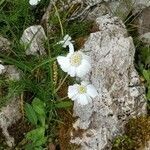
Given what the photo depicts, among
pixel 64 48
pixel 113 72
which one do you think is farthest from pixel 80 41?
pixel 113 72

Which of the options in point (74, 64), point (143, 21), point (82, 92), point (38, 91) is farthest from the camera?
point (143, 21)

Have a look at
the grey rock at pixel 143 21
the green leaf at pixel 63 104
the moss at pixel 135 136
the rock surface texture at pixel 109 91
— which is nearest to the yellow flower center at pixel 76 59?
the rock surface texture at pixel 109 91

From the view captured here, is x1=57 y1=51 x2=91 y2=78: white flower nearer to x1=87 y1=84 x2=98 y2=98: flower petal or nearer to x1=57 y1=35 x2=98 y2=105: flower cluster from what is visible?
x1=57 y1=35 x2=98 y2=105: flower cluster

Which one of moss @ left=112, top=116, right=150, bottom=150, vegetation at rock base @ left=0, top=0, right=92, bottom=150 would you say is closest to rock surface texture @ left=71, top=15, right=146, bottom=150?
moss @ left=112, top=116, right=150, bottom=150

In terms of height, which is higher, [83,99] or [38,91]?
[83,99]

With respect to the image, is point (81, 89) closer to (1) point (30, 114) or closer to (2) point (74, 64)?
(2) point (74, 64)

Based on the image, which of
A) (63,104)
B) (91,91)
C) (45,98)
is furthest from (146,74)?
(45,98)
